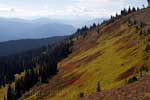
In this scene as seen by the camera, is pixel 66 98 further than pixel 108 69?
No

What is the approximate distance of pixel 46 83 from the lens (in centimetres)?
19838

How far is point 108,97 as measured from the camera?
46781 mm

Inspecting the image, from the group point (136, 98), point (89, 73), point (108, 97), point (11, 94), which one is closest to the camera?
point (136, 98)

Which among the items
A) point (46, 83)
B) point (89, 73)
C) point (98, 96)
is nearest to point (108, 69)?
point (89, 73)

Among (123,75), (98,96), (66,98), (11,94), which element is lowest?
(11,94)

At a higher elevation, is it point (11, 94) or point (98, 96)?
point (98, 96)

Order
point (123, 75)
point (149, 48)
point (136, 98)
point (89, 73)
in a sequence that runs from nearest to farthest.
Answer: point (136, 98) < point (123, 75) < point (149, 48) < point (89, 73)

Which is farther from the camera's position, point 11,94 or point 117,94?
point 11,94

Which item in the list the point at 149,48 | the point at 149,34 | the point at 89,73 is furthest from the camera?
the point at 149,34

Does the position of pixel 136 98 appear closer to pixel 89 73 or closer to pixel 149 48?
pixel 149 48

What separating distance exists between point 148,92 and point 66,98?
77.9m

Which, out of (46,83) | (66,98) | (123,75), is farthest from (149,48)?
(46,83)

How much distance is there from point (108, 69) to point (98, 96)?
95.5 metres

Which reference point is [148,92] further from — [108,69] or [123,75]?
[108,69]
